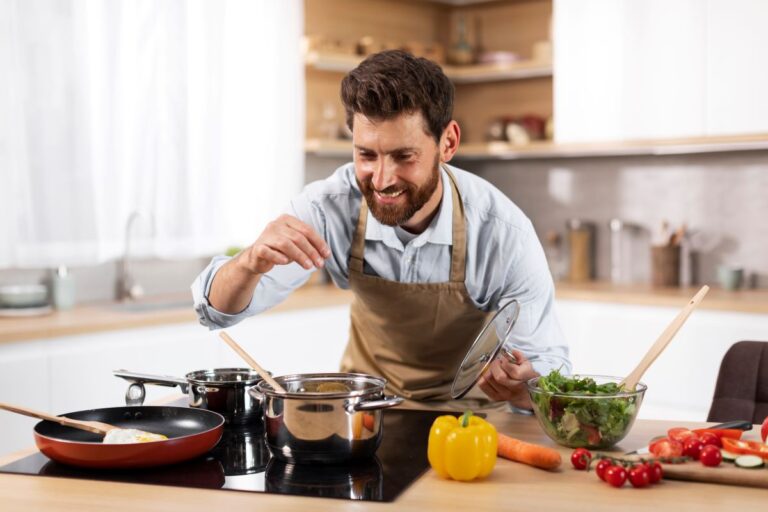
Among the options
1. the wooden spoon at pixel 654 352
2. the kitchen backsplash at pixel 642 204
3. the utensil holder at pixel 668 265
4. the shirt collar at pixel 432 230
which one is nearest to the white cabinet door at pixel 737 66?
the kitchen backsplash at pixel 642 204

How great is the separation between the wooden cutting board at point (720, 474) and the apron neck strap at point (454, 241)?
1.03m

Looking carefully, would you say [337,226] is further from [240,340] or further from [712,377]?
[712,377]

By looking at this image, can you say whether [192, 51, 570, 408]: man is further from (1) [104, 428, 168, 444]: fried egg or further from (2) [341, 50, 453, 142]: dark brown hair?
(1) [104, 428, 168, 444]: fried egg

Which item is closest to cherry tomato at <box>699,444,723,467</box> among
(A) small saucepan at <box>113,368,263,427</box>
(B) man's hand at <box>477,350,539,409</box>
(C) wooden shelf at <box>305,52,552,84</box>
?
(B) man's hand at <box>477,350,539,409</box>

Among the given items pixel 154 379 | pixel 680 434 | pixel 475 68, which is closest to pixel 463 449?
pixel 680 434

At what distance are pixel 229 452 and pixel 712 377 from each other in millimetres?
2842

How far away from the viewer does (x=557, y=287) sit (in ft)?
15.8

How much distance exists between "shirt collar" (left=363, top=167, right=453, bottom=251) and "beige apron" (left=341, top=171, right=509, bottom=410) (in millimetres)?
16

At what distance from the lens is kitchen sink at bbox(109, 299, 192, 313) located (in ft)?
13.8

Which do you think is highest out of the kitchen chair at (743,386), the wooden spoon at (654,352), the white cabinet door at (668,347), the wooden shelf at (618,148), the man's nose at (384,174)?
the wooden shelf at (618,148)

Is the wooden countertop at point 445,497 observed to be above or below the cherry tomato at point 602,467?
below

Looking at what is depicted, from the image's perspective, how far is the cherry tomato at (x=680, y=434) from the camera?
5.79 ft

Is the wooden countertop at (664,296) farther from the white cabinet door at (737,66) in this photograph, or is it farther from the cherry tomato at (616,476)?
the cherry tomato at (616,476)

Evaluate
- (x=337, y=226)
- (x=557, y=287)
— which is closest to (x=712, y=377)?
(x=557, y=287)
